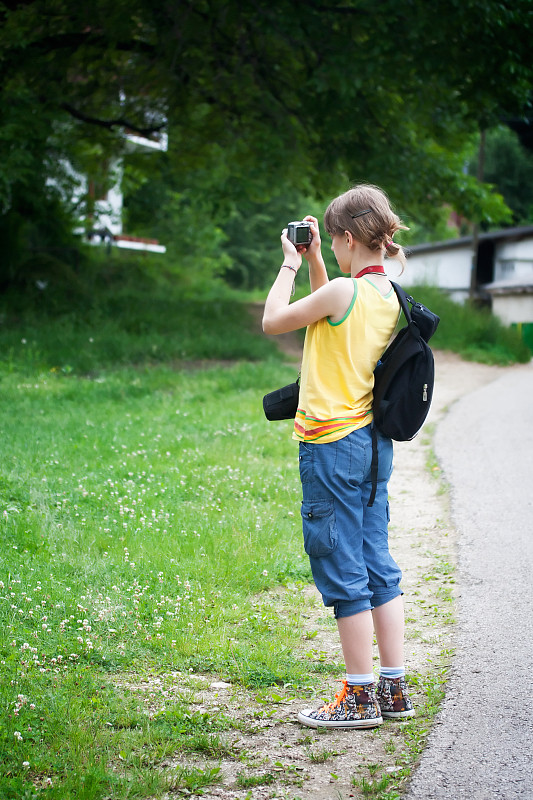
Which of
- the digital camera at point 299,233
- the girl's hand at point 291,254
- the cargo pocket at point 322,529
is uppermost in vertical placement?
the digital camera at point 299,233

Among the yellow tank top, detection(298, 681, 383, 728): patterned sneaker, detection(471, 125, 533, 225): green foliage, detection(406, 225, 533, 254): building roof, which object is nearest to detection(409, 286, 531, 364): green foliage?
detection(406, 225, 533, 254): building roof

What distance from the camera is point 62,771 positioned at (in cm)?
274

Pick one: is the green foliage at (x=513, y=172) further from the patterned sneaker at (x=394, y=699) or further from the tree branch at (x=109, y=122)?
the patterned sneaker at (x=394, y=699)

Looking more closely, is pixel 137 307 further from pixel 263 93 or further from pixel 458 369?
pixel 458 369

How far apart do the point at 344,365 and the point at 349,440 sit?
28 centimetres

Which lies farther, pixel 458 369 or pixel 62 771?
pixel 458 369

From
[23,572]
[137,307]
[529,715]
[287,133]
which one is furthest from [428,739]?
[137,307]

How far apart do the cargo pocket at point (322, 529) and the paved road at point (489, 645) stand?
772 mm

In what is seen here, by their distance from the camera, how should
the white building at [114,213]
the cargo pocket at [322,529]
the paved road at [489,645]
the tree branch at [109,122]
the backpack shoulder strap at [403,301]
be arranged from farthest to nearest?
the white building at [114,213] → the tree branch at [109,122] → the backpack shoulder strap at [403,301] → the cargo pocket at [322,529] → the paved road at [489,645]

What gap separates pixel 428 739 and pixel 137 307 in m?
16.2

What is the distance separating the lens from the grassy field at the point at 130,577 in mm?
2918

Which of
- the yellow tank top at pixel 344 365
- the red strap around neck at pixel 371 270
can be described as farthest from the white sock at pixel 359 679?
the red strap around neck at pixel 371 270

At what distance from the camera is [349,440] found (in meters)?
3.13

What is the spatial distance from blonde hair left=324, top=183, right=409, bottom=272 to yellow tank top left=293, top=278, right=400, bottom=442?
190 millimetres
